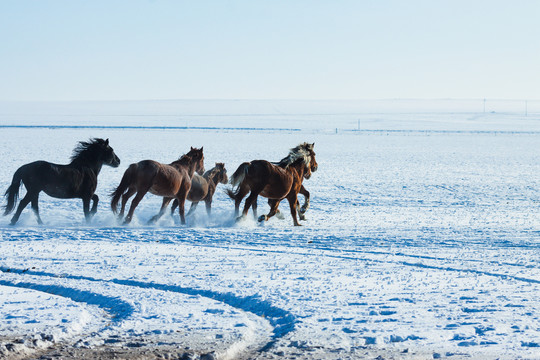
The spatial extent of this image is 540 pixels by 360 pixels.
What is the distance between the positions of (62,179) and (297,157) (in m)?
3.95

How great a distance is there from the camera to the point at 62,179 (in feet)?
39.5

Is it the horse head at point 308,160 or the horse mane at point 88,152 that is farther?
the horse head at point 308,160

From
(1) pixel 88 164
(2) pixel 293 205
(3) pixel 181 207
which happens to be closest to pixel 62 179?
(1) pixel 88 164

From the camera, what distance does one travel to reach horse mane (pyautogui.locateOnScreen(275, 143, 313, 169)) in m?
13.4

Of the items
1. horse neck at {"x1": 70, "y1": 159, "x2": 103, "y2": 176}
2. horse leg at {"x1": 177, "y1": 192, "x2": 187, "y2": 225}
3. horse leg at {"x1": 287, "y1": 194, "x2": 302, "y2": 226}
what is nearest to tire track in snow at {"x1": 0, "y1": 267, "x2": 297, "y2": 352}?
horse neck at {"x1": 70, "y1": 159, "x2": 103, "y2": 176}

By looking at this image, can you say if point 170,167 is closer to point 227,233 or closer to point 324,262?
point 227,233

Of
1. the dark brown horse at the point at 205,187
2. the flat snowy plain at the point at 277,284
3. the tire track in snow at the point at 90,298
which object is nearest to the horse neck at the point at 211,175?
the dark brown horse at the point at 205,187

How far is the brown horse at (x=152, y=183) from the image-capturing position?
12.1 metres

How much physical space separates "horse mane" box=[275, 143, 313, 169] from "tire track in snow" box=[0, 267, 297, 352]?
243 inches

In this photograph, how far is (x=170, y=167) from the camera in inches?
490

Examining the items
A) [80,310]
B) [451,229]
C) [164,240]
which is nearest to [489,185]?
[451,229]

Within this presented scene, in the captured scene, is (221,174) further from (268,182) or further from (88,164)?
(88,164)

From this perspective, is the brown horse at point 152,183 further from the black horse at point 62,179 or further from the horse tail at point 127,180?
the black horse at point 62,179

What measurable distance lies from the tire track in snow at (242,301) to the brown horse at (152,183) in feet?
13.8
